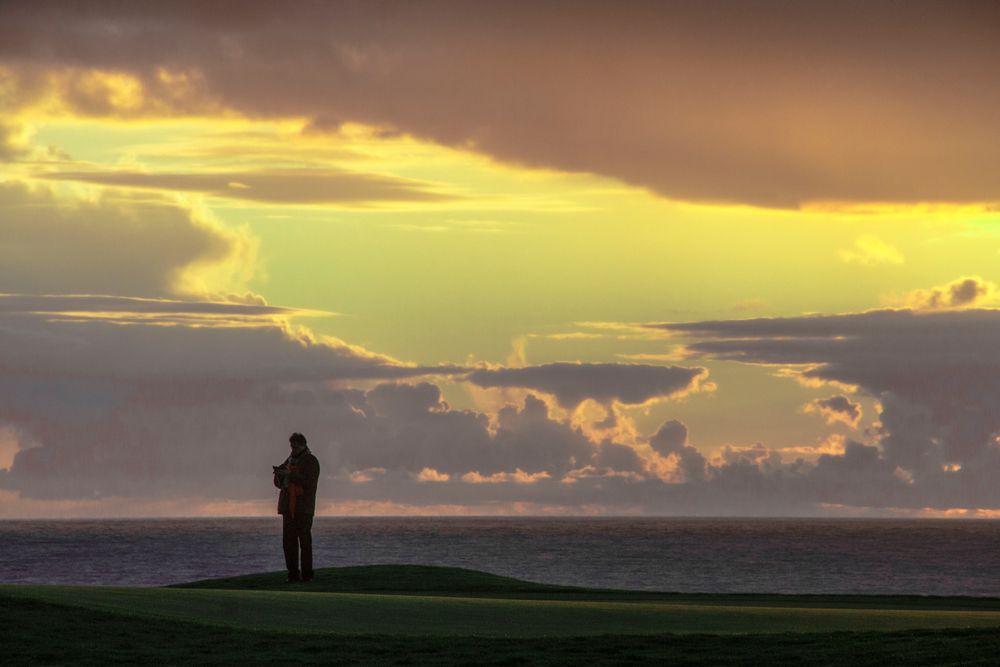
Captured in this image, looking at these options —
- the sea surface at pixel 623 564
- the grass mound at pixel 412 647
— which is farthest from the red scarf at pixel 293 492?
the sea surface at pixel 623 564

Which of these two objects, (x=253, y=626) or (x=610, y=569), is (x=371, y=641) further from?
(x=610, y=569)

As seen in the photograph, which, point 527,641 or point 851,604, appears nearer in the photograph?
point 527,641

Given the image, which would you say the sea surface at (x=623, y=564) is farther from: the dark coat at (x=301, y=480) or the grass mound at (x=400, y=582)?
the dark coat at (x=301, y=480)

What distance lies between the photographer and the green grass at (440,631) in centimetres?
2088

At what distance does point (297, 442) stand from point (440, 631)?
10256mm

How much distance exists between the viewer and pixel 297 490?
111 feet

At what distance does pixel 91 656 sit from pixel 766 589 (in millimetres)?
68439

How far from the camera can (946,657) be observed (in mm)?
19938

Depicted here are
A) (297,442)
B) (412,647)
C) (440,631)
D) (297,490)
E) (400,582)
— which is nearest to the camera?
(412,647)

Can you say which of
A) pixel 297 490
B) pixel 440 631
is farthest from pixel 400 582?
pixel 440 631

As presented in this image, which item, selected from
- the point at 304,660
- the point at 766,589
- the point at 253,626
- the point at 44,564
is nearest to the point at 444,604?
the point at 253,626

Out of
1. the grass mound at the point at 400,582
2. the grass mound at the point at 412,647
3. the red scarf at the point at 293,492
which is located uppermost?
the red scarf at the point at 293,492

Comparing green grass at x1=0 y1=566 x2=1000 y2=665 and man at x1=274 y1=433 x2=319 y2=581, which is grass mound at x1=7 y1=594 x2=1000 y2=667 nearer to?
green grass at x1=0 y1=566 x2=1000 y2=665

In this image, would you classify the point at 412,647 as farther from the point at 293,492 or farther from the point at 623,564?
the point at 623,564
